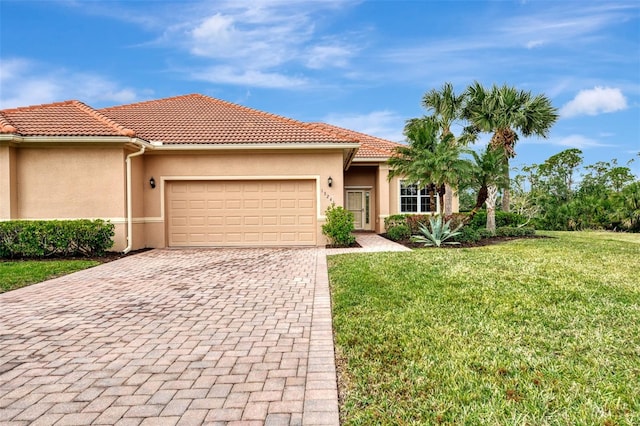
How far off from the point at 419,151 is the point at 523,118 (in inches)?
300

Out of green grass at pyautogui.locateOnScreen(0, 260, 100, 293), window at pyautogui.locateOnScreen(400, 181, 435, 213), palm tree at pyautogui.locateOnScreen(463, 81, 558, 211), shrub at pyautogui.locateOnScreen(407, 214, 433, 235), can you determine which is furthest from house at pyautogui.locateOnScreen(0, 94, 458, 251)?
palm tree at pyautogui.locateOnScreen(463, 81, 558, 211)

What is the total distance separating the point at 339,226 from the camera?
1266 cm

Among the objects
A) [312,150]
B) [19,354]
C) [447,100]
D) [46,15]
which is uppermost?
[46,15]

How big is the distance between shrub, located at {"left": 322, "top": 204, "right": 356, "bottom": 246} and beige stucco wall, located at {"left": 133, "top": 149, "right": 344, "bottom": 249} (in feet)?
1.68

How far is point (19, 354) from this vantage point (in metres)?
3.84

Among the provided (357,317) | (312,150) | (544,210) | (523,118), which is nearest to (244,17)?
(312,150)

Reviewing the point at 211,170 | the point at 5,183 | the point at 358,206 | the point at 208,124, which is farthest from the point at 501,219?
the point at 5,183

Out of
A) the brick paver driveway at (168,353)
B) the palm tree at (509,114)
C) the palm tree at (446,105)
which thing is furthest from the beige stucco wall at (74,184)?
the palm tree at (509,114)

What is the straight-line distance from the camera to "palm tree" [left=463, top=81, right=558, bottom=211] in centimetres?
1845

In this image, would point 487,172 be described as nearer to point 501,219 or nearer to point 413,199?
point 413,199

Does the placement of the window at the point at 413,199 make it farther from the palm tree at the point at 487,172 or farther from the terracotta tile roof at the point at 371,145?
the palm tree at the point at 487,172

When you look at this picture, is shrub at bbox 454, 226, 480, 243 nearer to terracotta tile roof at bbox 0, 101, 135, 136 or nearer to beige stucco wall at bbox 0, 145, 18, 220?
terracotta tile roof at bbox 0, 101, 135, 136

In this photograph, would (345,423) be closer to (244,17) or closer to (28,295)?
(28,295)

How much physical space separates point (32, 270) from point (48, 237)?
2.35m
